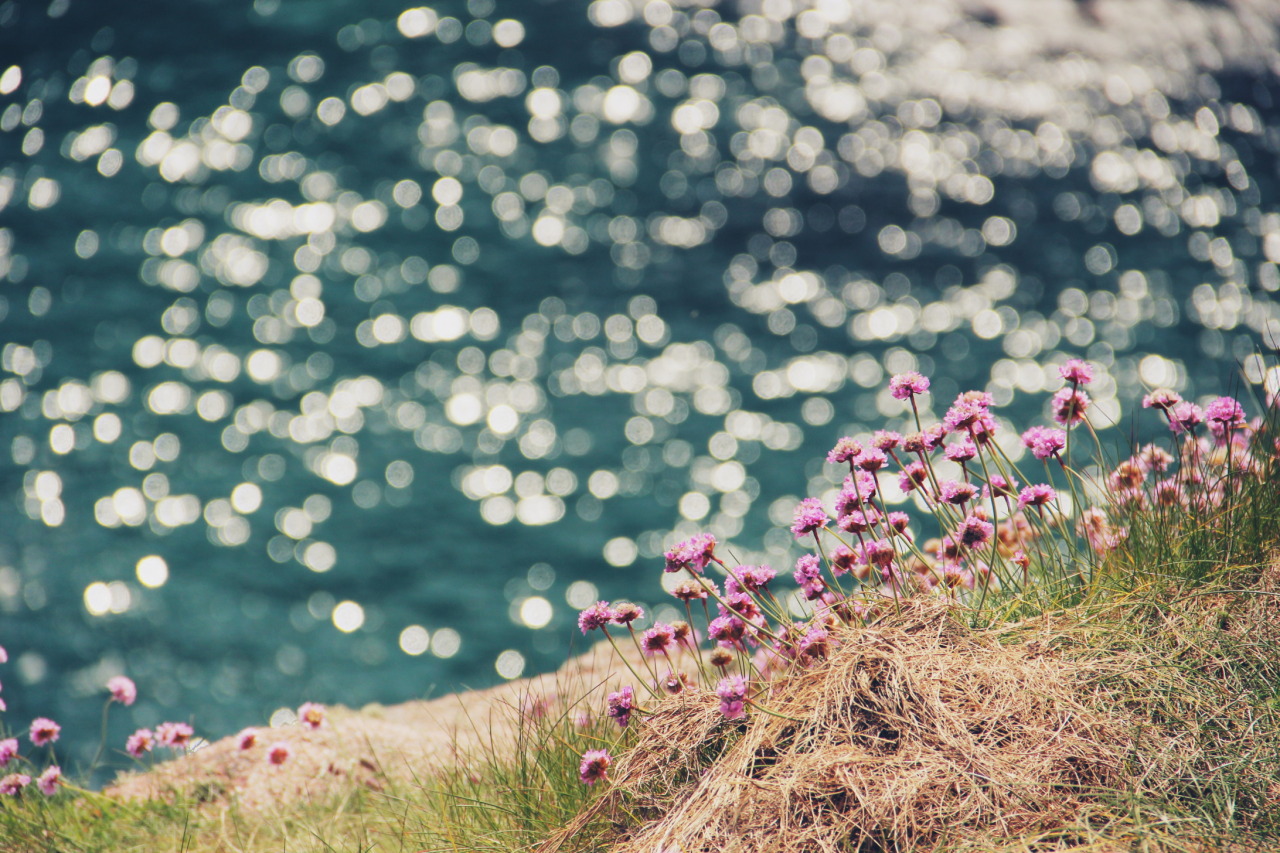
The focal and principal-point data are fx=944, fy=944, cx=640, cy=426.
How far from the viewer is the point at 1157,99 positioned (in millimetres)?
21125

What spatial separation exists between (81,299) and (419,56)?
30.3 ft

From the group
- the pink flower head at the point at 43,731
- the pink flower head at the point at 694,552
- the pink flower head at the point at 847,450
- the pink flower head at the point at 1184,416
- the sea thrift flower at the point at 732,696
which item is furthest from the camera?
the pink flower head at the point at 43,731

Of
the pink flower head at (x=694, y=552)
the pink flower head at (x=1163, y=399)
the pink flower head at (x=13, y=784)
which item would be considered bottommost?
the pink flower head at (x=13, y=784)

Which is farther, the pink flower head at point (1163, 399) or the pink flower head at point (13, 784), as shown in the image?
the pink flower head at point (13, 784)

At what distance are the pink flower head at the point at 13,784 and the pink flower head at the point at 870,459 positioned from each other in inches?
145

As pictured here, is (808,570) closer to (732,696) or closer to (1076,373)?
(732,696)

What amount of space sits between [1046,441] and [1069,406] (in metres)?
0.15

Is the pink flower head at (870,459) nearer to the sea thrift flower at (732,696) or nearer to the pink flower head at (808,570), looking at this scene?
the pink flower head at (808,570)

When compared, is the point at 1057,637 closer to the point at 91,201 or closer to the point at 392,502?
the point at 392,502

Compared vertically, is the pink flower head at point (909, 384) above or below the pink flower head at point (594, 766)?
above

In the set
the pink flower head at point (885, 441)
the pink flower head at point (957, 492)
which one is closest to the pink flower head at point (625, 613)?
the pink flower head at point (885, 441)

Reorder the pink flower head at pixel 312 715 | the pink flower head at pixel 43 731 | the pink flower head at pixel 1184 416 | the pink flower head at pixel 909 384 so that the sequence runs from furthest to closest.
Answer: the pink flower head at pixel 312 715 < the pink flower head at pixel 43 731 < the pink flower head at pixel 1184 416 < the pink flower head at pixel 909 384

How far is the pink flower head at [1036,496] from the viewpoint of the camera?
3377 mm

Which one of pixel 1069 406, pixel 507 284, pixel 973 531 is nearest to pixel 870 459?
pixel 973 531
